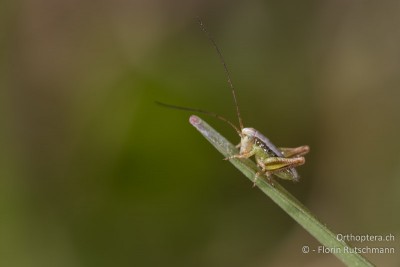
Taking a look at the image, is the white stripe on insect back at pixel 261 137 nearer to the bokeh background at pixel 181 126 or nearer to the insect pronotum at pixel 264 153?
the insect pronotum at pixel 264 153

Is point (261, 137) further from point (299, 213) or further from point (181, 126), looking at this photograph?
point (181, 126)

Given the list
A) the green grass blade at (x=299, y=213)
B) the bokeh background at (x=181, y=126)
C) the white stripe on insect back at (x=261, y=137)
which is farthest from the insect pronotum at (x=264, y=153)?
the bokeh background at (x=181, y=126)

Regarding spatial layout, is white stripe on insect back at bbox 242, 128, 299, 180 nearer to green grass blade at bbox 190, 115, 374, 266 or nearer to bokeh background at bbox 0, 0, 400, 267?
green grass blade at bbox 190, 115, 374, 266

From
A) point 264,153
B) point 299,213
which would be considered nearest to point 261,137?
point 264,153

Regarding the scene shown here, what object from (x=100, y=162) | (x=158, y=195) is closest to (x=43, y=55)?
(x=100, y=162)

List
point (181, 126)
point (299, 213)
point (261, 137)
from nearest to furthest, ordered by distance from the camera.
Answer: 1. point (299, 213)
2. point (261, 137)
3. point (181, 126)

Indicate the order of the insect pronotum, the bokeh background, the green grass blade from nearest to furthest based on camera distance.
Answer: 1. the green grass blade
2. the insect pronotum
3. the bokeh background

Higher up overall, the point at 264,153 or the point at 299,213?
the point at 264,153

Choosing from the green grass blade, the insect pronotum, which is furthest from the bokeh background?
the green grass blade
